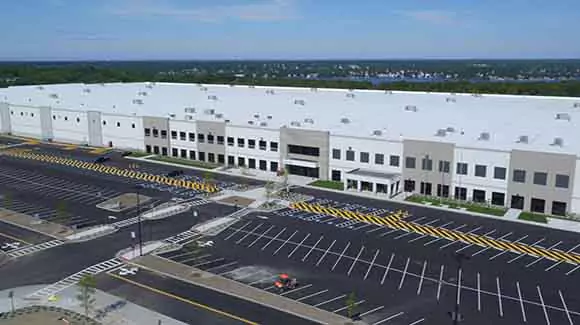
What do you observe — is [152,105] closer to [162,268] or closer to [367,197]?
[367,197]

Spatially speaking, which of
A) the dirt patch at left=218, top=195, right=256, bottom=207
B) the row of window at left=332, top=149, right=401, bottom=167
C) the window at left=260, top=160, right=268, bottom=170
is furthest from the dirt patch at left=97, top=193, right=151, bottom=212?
the row of window at left=332, top=149, right=401, bottom=167

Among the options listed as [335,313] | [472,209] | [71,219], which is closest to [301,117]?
[472,209]

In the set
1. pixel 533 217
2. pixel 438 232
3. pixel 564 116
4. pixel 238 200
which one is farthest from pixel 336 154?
pixel 564 116

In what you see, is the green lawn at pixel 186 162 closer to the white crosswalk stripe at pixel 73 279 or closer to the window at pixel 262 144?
the window at pixel 262 144

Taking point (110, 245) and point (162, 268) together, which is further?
point (110, 245)

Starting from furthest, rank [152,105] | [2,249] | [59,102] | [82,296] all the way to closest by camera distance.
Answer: [59,102], [152,105], [2,249], [82,296]

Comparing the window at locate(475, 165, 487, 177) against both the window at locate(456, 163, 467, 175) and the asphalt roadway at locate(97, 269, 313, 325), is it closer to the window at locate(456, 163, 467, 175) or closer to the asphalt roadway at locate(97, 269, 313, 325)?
the window at locate(456, 163, 467, 175)
